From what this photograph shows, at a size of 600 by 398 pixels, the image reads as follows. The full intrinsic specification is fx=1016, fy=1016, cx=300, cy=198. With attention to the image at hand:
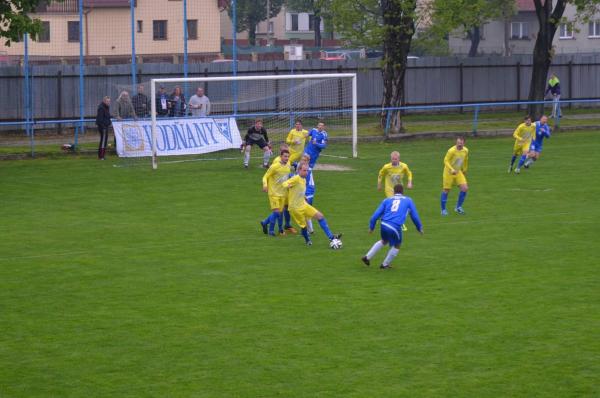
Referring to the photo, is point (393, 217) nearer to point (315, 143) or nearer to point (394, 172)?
point (394, 172)

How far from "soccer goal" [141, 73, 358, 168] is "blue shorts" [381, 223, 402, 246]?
14778 mm

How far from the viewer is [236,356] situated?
42.8ft

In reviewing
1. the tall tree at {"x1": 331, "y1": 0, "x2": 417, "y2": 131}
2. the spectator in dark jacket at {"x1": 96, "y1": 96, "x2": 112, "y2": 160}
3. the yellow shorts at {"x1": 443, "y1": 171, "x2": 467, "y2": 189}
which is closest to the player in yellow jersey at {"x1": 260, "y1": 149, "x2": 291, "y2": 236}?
the yellow shorts at {"x1": 443, "y1": 171, "x2": 467, "y2": 189}

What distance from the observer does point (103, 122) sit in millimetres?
33094

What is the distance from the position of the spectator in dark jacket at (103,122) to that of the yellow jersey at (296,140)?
22.1ft

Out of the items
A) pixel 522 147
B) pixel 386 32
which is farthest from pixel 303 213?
pixel 386 32

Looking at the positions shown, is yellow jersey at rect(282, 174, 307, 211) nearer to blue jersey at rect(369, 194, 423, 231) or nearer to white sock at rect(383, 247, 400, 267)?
white sock at rect(383, 247, 400, 267)

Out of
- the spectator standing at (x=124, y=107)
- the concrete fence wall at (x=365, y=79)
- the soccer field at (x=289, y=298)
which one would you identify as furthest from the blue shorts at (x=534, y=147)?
the concrete fence wall at (x=365, y=79)

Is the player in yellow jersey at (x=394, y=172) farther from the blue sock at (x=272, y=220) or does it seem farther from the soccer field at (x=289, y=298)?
the blue sock at (x=272, y=220)

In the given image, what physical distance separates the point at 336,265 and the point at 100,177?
1347 centimetres

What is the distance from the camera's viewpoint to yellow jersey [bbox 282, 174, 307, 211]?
19750 millimetres

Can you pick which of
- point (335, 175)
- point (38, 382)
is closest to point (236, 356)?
point (38, 382)

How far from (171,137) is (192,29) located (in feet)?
34.4

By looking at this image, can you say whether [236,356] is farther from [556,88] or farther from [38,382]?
[556,88]
